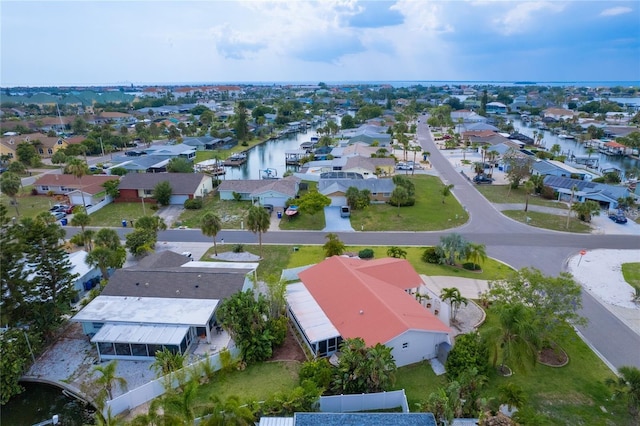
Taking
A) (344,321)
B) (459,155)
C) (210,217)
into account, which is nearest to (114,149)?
(210,217)

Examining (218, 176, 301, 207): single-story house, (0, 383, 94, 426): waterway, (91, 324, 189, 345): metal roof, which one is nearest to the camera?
(0, 383, 94, 426): waterway

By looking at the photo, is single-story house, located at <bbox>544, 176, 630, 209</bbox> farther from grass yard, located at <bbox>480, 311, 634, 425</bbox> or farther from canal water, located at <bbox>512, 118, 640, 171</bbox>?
grass yard, located at <bbox>480, 311, 634, 425</bbox>

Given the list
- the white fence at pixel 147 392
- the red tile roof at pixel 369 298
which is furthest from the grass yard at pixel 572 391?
the white fence at pixel 147 392

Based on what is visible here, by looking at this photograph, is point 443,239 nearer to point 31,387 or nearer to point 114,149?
point 31,387

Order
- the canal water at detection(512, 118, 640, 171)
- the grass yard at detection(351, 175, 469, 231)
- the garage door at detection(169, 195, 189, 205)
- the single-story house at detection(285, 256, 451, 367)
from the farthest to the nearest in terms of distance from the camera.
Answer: the canal water at detection(512, 118, 640, 171) → the garage door at detection(169, 195, 189, 205) → the grass yard at detection(351, 175, 469, 231) → the single-story house at detection(285, 256, 451, 367)

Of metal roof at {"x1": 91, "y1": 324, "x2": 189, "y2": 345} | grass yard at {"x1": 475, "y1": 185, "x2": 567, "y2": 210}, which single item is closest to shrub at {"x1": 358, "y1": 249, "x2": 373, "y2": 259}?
metal roof at {"x1": 91, "y1": 324, "x2": 189, "y2": 345}
